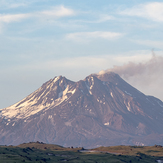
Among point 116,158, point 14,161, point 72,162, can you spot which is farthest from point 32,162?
point 116,158

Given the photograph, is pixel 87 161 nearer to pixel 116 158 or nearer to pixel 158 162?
pixel 116 158

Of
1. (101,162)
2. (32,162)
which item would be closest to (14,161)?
(32,162)

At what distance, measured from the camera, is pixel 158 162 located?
654 ft

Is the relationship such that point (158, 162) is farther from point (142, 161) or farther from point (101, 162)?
point (101, 162)

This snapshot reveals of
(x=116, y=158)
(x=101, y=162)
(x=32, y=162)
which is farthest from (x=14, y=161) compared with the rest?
(x=116, y=158)

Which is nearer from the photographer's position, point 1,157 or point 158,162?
point 1,157

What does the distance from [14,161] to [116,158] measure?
6364 cm

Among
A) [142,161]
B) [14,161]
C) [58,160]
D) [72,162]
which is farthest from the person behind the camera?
[142,161]

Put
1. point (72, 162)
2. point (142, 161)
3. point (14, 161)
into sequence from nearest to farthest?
point (14, 161) < point (72, 162) < point (142, 161)

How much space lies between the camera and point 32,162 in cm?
13700

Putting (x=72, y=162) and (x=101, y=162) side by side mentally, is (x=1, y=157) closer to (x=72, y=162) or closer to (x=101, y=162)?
(x=72, y=162)

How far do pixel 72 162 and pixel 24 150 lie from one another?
3835cm

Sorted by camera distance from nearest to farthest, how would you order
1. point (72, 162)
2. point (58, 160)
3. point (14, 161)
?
point (14, 161) < point (72, 162) < point (58, 160)

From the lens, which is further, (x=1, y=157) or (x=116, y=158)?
(x=116, y=158)
